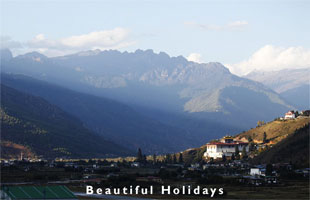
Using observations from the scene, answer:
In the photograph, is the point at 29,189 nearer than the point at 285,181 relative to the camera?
Yes

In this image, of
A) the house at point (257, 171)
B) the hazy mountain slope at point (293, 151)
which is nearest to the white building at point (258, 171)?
the house at point (257, 171)

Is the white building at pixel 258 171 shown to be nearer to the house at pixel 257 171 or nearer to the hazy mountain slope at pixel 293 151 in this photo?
the house at pixel 257 171

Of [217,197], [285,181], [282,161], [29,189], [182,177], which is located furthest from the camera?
[282,161]

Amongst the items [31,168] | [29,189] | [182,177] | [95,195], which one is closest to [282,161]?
[182,177]

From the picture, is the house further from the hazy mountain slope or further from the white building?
the hazy mountain slope

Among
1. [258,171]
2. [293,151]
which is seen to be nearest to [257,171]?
[258,171]

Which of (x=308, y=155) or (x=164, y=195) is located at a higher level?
(x=308, y=155)

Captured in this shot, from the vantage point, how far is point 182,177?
543 feet

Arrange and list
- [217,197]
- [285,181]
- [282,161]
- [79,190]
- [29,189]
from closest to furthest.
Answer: [29,189] < [217,197] < [79,190] < [285,181] < [282,161]

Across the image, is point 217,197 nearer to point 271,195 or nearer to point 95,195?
point 271,195

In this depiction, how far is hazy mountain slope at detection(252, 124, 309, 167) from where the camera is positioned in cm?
17759

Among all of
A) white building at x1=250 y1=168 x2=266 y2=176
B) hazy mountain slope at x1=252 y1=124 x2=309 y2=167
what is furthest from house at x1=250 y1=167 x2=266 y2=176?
hazy mountain slope at x1=252 y1=124 x2=309 y2=167

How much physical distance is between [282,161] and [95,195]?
82913 mm

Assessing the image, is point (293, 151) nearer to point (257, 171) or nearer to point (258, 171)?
point (257, 171)
